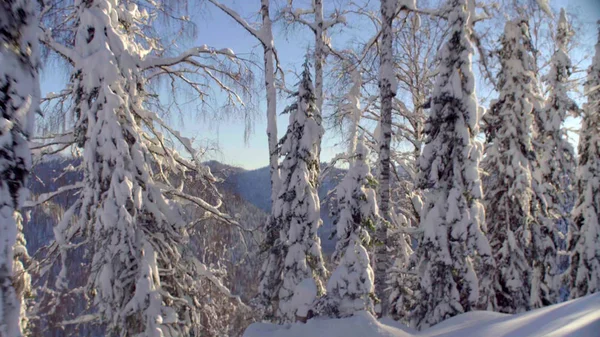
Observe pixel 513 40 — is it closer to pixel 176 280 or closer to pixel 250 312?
pixel 250 312

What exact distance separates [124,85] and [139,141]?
40.1 inches

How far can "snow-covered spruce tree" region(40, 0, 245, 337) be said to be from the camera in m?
6.41

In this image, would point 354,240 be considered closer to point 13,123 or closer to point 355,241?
point 355,241

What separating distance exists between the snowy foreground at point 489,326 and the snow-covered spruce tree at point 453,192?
2130 mm

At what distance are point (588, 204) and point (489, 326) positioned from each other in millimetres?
11921

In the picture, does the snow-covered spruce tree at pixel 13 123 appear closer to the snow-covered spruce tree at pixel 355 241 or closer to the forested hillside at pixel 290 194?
the forested hillside at pixel 290 194

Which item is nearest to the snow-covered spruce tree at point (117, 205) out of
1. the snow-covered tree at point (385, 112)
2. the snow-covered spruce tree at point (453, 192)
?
the snow-covered tree at point (385, 112)

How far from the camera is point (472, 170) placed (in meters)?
9.01

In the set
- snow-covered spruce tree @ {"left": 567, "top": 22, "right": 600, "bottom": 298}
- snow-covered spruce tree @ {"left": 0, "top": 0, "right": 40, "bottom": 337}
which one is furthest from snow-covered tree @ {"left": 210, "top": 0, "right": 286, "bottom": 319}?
snow-covered spruce tree @ {"left": 567, "top": 22, "right": 600, "bottom": 298}

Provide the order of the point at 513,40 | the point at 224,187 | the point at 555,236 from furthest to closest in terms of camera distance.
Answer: the point at 555,236, the point at 513,40, the point at 224,187

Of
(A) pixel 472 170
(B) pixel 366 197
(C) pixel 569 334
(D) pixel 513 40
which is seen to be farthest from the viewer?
(D) pixel 513 40

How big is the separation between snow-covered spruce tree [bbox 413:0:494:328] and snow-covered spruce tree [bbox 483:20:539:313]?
3.91m

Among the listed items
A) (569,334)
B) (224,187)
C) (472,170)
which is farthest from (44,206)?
(472,170)

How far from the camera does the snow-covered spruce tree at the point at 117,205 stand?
6406 mm
